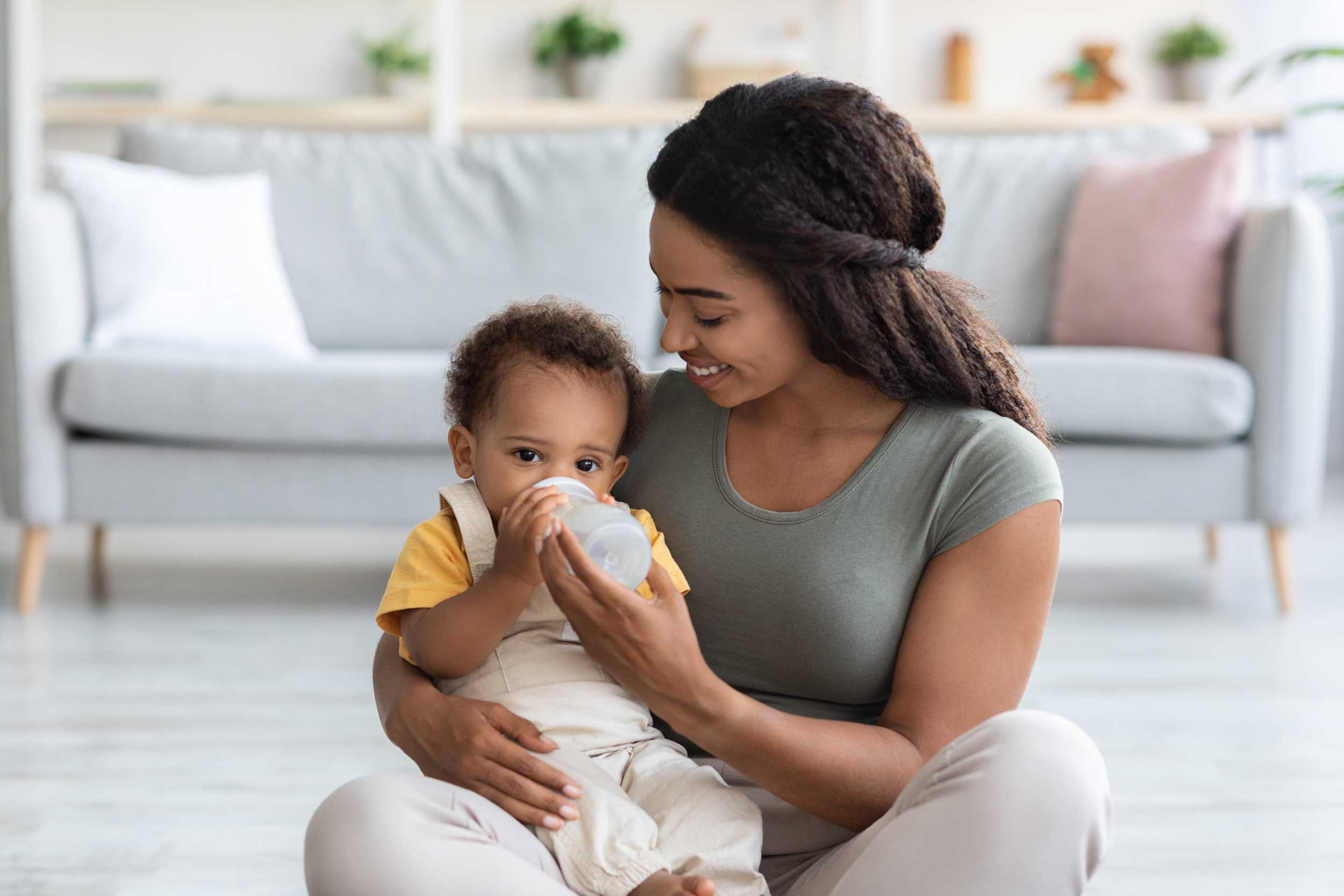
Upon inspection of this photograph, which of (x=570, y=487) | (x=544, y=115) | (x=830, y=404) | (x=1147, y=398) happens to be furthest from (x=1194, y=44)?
(x=570, y=487)

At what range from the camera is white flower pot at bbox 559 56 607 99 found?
15.4 feet

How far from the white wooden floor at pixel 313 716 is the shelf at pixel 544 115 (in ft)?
6.06

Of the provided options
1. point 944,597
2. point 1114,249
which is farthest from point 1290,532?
point 944,597

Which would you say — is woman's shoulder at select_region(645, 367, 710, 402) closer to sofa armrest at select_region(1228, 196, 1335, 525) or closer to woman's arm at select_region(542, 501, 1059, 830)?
woman's arm at select_region(542, 501, 1059, 830)

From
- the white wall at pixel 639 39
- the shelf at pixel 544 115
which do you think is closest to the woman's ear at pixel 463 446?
the shelf at pixel 544 115

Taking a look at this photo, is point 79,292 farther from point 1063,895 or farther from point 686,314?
point 1063,895

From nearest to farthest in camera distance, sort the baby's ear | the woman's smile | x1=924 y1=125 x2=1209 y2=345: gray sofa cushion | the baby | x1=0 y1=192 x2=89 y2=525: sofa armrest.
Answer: the baby, the woman's smile, the baby's ear, x1=0 y1=192 x2=89 y2=525: sofa armrest, x1=924 y1=125 x2=1209 y2=345: gray sofa cushion

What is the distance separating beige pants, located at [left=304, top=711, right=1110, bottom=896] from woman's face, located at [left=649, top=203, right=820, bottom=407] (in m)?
0.33

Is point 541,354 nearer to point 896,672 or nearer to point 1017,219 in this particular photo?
point 896,672

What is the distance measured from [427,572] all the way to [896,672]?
373 mm

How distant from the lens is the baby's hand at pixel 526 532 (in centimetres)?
92

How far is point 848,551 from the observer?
3.48 feet

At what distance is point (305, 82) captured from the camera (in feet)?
15.9

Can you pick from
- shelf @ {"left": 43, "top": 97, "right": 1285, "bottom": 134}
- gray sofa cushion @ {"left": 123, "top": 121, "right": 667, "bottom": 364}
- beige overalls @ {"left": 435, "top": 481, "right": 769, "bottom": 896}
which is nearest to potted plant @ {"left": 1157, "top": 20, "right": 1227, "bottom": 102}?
shelf @ {"left": 43, "top": 97, "right": 1285, "bottom": 134}
